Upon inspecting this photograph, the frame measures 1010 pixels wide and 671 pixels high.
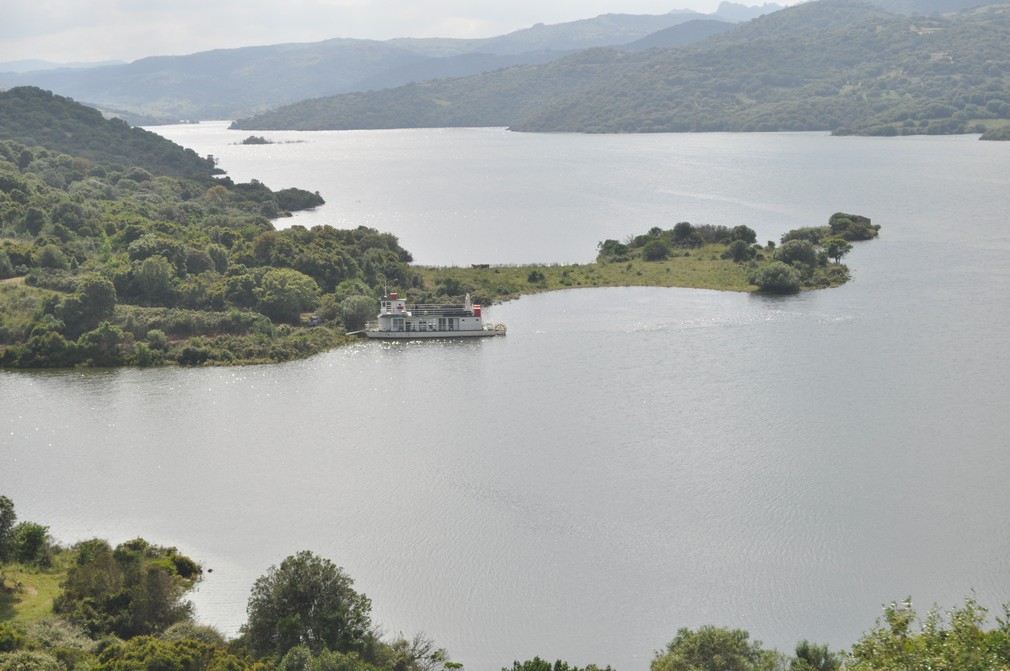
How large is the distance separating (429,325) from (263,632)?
1088 inches

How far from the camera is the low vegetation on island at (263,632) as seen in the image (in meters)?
16.5

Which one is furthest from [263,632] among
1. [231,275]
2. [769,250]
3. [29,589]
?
[769,250]

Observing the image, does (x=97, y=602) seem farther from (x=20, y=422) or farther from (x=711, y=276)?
(x=711, y=276)

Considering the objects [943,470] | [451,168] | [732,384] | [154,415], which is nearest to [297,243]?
[154,415]

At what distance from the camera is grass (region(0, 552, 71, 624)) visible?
22.2 meters

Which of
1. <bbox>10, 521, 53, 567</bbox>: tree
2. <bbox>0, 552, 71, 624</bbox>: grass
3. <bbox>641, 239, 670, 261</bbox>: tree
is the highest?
<bbox>641, 239, 670, 261</bbox>: tree

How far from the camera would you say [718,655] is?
1878cm

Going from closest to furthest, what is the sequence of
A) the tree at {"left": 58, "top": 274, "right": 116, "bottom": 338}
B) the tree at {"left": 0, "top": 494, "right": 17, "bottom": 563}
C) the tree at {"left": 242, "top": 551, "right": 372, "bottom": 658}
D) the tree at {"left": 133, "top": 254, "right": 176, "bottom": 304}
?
the tree at {"left": 242, "top": 551, "right": 372, "bottom": 658} → the tree at {"left": 0, "top": 494, "right": 17, "bottom": 563} → the tree at {"left": 58, "top": 274, "right": 116, "bottom": 338} → the tree at {"left": 133, "top": 254, "right": 176, "bottom": 304}

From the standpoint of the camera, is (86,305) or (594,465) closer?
(594,465)

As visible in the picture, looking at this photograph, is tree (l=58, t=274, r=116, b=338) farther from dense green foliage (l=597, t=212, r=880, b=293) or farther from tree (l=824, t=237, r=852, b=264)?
tree (l=824, t=237, r=852, b=264)

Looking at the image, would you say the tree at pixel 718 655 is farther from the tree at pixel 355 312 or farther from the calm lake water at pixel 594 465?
the tree at pixel 355 312

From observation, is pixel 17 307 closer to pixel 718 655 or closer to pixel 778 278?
pixel 778 278

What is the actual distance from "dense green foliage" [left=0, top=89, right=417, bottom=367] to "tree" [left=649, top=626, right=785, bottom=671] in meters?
28.7

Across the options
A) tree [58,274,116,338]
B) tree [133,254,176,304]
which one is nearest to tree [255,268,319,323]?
tree [133,254,176,304]
